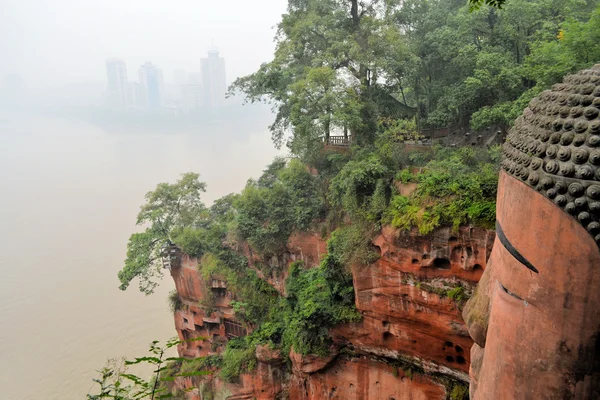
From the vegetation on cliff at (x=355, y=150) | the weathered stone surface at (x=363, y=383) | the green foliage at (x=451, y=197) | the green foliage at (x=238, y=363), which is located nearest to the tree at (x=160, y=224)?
the vegetation on cliff at (x=355, y=150)

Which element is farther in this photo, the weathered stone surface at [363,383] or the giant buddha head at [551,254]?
the weathered stone surface at [363,383]

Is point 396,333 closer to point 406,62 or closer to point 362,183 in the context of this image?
point 362,183

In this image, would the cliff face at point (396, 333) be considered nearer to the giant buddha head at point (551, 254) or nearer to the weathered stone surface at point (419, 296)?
the weathered stone surface at point (419, 296)

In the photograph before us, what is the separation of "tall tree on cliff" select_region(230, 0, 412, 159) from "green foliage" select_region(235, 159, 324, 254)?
97 cm

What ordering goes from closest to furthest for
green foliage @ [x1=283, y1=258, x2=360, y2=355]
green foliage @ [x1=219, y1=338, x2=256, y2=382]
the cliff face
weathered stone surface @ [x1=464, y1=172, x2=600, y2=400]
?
weathered stone surface @ [x1=464, y1=172, x2=600, y2=400]
the cliff face
green foliage @ [x1=283, y1=258, x2=360, y2=355]
green foliage @ [x1=219, y1=338, x2=256, y2=382]

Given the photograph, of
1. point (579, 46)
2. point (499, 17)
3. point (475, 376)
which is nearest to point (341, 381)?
point (475, 376)

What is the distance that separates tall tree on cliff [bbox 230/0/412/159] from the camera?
13273 millimetres

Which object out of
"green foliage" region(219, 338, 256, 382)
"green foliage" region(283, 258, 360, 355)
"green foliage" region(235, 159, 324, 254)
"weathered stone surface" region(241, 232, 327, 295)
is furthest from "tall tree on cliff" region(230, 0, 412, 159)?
"green foliage" region(219, 338, 256, 382)

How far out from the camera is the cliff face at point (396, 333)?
9.94m

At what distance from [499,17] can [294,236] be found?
33.0 feet

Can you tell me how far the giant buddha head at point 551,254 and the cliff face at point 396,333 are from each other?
4.89 meters

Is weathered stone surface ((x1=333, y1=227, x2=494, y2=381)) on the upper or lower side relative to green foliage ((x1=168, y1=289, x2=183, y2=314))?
upper

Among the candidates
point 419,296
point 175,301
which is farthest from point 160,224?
point 419,296

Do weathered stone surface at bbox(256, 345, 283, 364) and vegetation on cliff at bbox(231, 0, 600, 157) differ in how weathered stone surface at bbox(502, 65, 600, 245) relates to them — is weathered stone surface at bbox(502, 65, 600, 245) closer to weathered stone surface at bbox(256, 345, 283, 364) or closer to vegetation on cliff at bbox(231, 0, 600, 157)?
vegetation on cliff at bbox(231, 0, 600, 157)
